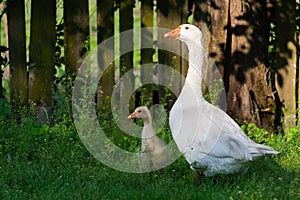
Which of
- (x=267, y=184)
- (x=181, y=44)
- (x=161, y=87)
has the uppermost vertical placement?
(x=181, y=44)

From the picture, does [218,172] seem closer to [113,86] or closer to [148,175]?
Answer: [148,175]

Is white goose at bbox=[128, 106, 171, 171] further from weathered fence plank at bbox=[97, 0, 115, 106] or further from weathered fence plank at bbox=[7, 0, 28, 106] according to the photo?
weathered fence plank at bbox=[7, 0, 28, 106]

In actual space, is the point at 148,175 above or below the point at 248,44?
below

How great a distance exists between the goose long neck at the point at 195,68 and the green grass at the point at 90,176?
2.45 feet

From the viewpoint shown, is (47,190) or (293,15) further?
(293,15)

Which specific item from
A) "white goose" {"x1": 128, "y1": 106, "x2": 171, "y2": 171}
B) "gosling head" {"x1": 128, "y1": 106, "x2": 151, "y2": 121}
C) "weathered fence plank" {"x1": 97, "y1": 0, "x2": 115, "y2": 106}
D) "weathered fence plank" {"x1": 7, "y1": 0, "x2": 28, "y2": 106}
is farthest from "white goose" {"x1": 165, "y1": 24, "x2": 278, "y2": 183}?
"weathered fence plank" {"x1": 7, "y1": 0, "x2": 28, "y2": 106}

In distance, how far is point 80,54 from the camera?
802 cm

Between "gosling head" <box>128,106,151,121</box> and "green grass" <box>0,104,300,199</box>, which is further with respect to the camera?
"gosling head" <box>128,106,151,121</box>

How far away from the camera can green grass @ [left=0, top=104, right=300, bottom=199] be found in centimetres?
580

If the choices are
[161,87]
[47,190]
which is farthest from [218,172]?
[161,87]

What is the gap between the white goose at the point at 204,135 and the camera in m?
6.10

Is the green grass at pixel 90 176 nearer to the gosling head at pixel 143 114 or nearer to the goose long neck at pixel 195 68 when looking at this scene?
the gosling head at pixel 143 114

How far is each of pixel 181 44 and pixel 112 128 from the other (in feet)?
4.47

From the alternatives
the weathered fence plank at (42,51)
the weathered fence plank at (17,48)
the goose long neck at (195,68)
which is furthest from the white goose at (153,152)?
the weathered fence plank at (17,48)
